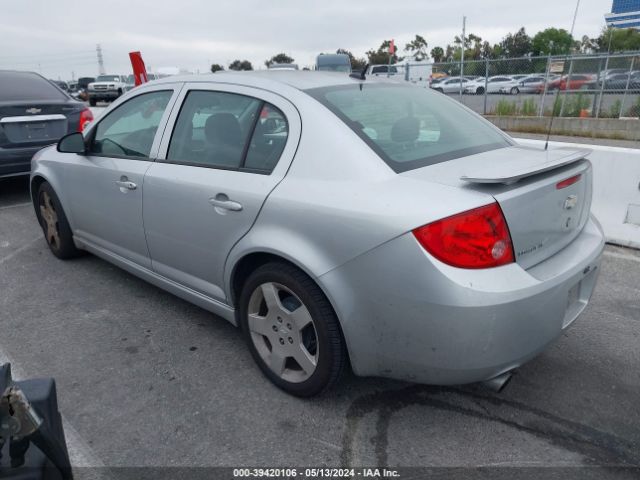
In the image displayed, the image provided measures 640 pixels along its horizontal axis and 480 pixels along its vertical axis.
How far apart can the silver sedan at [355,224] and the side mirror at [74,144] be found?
504 millimetres

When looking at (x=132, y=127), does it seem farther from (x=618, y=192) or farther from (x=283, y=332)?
(x=618, y=192)

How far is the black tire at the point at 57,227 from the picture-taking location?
4.31m

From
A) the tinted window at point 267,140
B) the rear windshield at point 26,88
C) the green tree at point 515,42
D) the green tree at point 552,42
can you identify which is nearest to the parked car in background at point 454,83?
the green tree at point 552,42

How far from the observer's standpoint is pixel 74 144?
12.4 feet

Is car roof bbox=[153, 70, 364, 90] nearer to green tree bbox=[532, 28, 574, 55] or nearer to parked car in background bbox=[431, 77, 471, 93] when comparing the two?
green tree bbox=[532, 28, 574, 55]

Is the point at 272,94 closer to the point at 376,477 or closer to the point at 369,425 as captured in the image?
the point at 369,425

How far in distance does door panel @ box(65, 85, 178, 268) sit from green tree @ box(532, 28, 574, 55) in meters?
9.90

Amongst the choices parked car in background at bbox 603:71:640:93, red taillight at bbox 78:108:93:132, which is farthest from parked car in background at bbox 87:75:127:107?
red taillight at bbox 78:108:93:132

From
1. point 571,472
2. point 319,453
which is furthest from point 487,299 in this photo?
point 319,453

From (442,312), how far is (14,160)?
6.09m

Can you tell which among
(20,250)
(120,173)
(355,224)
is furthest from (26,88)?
(355,224)

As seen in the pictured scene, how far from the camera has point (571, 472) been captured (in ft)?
7.00

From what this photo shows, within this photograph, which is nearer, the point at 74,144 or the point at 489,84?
the point at 74,144

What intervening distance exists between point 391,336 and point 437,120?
1362 millimetres
